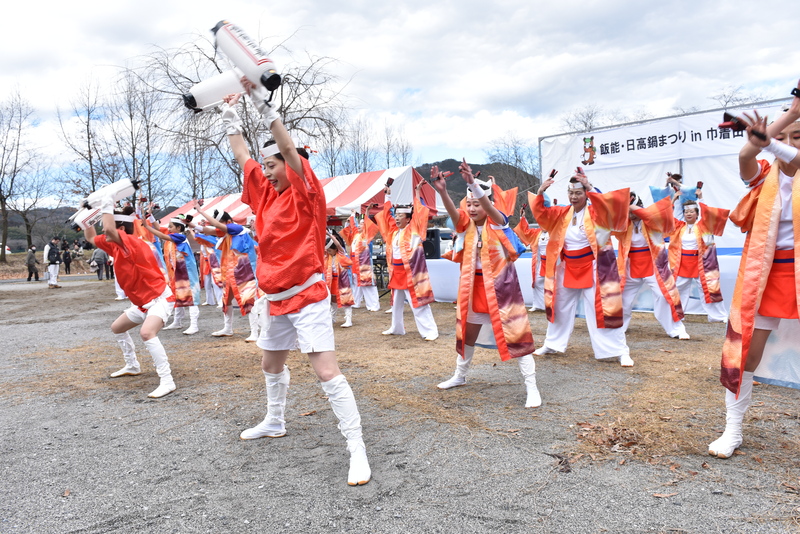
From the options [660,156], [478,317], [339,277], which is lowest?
[478,317]

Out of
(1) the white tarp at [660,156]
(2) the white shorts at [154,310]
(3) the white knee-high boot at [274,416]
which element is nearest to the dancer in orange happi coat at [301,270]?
(3) the white knee-high boot at [274,416]

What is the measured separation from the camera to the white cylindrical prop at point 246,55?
2.53m

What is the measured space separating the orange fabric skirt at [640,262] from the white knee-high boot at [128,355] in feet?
19.0

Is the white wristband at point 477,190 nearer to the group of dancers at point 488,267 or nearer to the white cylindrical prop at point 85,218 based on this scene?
the group of dancers at point 488,267

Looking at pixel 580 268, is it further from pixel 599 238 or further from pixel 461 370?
pixel 461 370

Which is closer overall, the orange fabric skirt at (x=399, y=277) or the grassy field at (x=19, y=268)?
the orange fabric skirt at (x=399, y=277)

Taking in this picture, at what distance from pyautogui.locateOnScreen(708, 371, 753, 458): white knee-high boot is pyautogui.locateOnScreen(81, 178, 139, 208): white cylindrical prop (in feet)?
16.0

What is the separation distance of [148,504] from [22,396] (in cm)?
310

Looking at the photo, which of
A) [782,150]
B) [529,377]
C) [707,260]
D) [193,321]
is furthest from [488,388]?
[193,321]

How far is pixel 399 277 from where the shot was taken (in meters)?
7.88

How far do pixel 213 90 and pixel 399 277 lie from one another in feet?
17.0

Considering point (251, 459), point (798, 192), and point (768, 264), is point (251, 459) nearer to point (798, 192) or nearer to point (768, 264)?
point (768, 264)

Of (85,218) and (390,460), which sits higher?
(85,218)

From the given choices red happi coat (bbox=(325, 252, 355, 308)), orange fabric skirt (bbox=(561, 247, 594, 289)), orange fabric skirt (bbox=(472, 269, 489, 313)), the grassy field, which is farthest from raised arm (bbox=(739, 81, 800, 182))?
the grassy field
